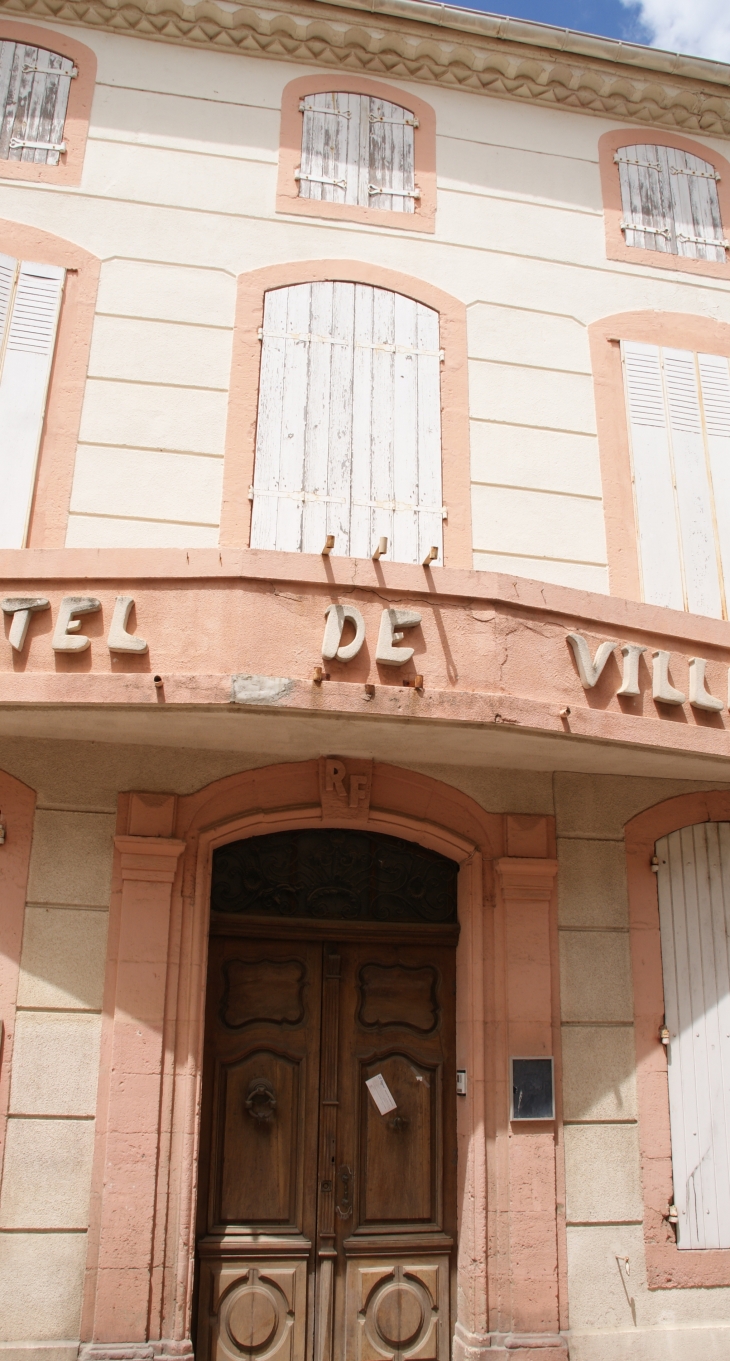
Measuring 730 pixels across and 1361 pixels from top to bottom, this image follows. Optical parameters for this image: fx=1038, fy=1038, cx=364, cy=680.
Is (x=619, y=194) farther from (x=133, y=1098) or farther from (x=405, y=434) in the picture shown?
(x=133, y=1098)

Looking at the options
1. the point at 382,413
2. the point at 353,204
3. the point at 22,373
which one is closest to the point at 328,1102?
the point at 382,413

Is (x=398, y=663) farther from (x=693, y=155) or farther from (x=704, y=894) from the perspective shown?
(x=693, y=155)

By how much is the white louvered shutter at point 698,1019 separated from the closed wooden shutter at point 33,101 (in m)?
6.20

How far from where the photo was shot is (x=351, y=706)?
15.9 ft

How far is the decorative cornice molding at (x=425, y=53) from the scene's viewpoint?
24.6 ft

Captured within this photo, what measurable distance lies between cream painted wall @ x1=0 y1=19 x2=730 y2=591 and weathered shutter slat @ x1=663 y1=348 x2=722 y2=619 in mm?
580

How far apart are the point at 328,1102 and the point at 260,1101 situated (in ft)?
1.25

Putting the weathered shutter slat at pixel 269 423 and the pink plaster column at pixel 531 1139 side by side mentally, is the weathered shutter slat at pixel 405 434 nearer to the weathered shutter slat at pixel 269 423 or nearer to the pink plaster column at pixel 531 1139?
the weathered shutter slat at pixel 269 423

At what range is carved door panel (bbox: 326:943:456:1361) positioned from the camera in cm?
564

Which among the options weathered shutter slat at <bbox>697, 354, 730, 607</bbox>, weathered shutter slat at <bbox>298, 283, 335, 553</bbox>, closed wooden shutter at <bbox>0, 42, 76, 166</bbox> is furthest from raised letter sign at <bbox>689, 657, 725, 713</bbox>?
closed wooden shutter at <bbox>0, 42, 76, 166</bbox>

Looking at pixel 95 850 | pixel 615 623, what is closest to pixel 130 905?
pixel 95 850

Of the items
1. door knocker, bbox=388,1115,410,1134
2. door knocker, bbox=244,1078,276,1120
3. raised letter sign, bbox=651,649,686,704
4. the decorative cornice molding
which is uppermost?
the decorative cornice molding

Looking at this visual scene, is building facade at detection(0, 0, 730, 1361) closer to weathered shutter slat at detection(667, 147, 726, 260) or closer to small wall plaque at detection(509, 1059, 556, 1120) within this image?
small wall plaque at detection(509, 1059, 556, 1120)

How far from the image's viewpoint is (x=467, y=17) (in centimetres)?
765
